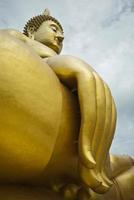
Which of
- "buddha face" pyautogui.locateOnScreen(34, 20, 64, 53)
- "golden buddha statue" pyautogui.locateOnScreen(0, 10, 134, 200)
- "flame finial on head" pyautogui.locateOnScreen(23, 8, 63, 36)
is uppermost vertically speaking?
"flame finial on head" pyautogui.locateOnScreen(23, 8, 63, 36)

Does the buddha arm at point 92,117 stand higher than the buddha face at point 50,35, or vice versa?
the buddha face at point 50,35

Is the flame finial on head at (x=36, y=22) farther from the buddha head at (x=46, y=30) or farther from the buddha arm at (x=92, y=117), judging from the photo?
the buddha arm at (x=92, y=117)

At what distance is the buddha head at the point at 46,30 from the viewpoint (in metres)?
1.60

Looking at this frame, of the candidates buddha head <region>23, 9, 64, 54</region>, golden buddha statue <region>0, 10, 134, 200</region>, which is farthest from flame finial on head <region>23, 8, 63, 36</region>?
golden buddha statue <region>0, 10, 134, 200</region>

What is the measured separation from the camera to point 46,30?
5.43 ft

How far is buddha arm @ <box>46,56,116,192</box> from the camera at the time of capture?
0.90 m

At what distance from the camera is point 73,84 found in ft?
3.40

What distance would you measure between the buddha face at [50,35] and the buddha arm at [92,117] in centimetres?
56

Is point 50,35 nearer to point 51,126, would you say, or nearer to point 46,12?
point 46,12

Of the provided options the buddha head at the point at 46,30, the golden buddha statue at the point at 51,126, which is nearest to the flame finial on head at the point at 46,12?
the buddha head at the point at 46,30

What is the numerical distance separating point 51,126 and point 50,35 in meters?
0.85

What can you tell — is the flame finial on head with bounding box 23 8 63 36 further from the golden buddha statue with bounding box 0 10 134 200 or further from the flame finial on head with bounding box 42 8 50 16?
the golden buddha statue with bounding box 0 10 134 200

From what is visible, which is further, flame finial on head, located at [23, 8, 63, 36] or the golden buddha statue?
flame finial on head, located at [23, 8, 63, 36]

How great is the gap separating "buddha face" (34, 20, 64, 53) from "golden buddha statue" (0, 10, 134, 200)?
51 centimetres
